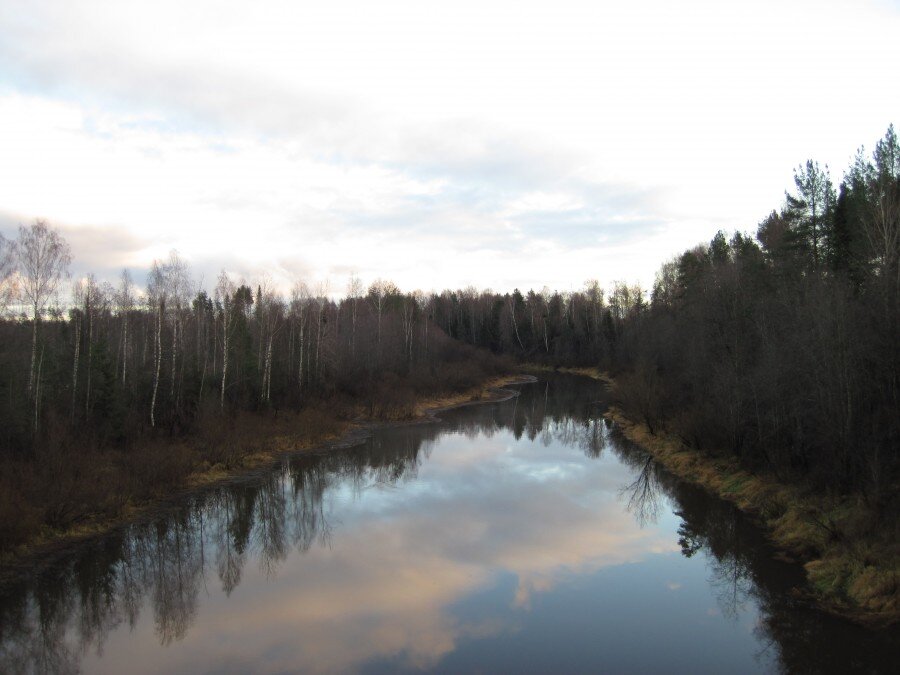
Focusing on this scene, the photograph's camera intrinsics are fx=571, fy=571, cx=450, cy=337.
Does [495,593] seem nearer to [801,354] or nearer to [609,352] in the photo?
[801,354]

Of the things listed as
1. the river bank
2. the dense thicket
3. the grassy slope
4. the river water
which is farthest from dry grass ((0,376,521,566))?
the dense thicket

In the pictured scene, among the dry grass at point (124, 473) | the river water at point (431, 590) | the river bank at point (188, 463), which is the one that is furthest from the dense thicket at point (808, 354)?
the dry grass at point (124, 473)

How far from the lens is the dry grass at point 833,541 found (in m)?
10.7

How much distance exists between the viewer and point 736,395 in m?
20.6

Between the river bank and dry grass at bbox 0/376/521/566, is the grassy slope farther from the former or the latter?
dry grass at bbox 0/376/521/566

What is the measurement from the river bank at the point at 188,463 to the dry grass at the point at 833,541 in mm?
17554

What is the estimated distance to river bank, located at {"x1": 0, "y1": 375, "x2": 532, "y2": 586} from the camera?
14.9 metres

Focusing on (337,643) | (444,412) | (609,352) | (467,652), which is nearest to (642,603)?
(467,652)

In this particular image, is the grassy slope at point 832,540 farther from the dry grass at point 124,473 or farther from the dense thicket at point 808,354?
the dry grass at point 124,473

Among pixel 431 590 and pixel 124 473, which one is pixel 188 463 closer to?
pixel 124 473

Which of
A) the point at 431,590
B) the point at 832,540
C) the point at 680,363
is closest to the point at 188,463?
the point at 431,590

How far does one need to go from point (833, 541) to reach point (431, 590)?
30.5 ft

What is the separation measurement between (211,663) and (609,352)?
235 ft

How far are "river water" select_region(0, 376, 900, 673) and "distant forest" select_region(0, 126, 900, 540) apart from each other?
361cm
